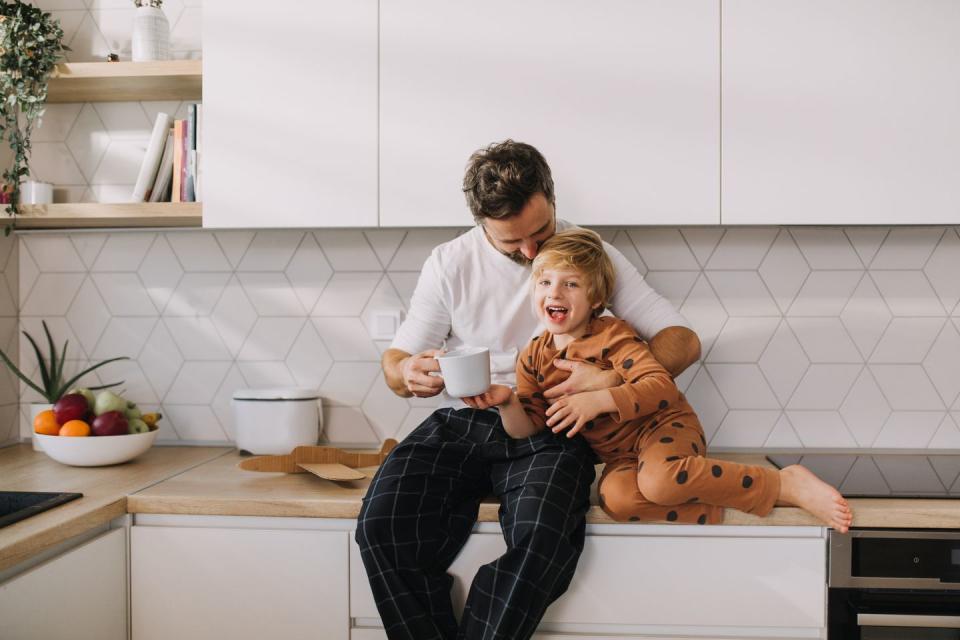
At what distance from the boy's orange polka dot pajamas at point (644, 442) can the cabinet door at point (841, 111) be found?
17.1 inches

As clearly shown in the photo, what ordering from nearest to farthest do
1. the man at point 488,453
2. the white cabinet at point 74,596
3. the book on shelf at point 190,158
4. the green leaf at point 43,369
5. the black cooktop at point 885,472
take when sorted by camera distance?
the white cabinet at point 74,596 < the man at point 488,453 < the black cooktop at point 885,472 < the book on shelf at point 190,158 < the green leaf at point 43,369

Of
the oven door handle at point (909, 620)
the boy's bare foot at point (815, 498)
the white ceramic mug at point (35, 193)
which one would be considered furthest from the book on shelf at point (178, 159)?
the oven door handle at point (909, 620)

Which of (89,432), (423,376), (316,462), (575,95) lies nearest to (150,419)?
(89,432)

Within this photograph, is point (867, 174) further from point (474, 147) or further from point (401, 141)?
point (401, 141)

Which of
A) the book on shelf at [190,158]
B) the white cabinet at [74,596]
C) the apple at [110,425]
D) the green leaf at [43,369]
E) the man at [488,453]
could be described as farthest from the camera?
the green leaf at [43,369]

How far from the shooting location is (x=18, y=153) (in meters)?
1.86

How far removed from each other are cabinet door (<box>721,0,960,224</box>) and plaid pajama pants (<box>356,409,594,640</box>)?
0.73 m

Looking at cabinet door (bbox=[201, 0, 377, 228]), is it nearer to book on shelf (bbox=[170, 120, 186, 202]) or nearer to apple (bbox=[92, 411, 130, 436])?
book on shelf (bbox=[170, 120, 186, 202])

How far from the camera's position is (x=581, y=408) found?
1.37 meters

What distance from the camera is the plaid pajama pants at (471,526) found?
1.25 m

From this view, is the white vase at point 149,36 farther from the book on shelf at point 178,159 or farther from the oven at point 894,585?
the oven at point 894,585

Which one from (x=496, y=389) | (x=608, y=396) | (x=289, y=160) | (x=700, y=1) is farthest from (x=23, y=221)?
(x=700, y=1)

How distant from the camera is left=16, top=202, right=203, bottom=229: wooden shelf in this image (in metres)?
1.74

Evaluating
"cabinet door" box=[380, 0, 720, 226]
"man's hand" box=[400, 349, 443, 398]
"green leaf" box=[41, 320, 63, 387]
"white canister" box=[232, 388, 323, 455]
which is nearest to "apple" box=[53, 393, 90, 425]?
"green leaf" box=[41, 320, 63, 387]
